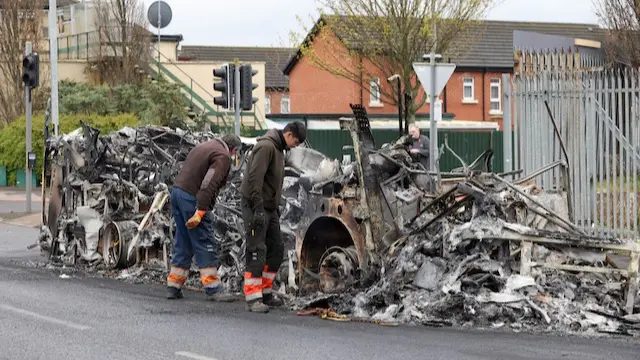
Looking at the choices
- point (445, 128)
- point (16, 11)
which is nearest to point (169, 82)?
point (16, 11)

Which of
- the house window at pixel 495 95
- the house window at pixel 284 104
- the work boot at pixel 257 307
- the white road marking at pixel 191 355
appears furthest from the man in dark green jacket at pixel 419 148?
the house window at pixel 284 104

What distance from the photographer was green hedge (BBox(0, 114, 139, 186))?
34.6m

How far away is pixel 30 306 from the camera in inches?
439

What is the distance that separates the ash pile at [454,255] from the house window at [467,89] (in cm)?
3863

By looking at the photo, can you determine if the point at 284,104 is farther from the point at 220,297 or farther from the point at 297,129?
the point at 297,129

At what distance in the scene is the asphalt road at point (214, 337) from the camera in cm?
851

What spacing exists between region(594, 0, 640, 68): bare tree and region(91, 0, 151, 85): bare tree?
1876cm

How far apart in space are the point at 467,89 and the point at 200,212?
39652 millimetres

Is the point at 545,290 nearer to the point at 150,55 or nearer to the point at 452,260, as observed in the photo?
the point at 452,260

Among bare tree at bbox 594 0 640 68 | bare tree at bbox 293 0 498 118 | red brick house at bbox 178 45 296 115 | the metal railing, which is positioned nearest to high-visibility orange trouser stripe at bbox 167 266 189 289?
the metal railing

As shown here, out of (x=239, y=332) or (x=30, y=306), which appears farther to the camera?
(x=30, y=306)

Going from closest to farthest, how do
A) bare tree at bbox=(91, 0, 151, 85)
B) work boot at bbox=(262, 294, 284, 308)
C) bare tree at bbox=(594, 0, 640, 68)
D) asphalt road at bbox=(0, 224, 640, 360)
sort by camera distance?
asphalt road at bbox=(0, 224, 640, 360) < work boot at bbox=(262, 294, 284, 308) < bare tree at bbox=(594, 0, 640, 68) < bare tree at bbox=(91, 0, 151, 85)

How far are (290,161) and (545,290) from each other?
4.07 metres

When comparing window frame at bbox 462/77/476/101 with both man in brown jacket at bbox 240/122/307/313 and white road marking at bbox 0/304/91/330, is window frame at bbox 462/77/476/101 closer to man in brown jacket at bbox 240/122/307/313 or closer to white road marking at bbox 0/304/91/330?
man in brown jacket at bbox 240/122/307/313
